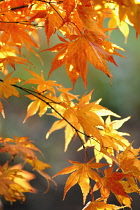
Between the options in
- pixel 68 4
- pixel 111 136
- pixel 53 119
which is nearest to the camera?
pixel 68 4

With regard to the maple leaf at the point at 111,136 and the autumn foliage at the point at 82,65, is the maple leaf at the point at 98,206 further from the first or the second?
the maple leaf at the point at 111,136

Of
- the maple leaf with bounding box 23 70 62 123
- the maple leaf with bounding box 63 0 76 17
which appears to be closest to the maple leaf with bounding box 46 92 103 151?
the maple leaf with bounding box 23 70 62 123

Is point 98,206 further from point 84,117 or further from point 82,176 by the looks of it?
point 84,117

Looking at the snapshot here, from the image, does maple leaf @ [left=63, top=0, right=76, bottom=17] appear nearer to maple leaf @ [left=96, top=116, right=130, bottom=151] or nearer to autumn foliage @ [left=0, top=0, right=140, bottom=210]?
autumn foliage @ [left=0, top=0, right=140, bottom=210]

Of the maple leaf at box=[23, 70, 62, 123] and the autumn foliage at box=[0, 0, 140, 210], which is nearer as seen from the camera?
the autumn foliage at box=[0, 0, 140, 210]

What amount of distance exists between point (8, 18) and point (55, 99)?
30 centimetres

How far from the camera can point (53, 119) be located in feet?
12.6

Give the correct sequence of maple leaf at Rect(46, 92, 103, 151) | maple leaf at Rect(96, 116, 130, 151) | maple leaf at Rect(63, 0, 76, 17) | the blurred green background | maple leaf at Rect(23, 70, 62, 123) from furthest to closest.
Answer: the blurred green background
maple leaf at Rect(23, 70, 62, 123)
maple leaf at Rect(96, 116, 130, 151)
maple leaf at Rect(46, 92, 103, 151)
maple leaf at Rect(63, 0, 76, 17)

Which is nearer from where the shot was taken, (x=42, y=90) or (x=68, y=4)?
(x=68, y=4)

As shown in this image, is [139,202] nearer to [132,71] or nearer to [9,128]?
[9,128]

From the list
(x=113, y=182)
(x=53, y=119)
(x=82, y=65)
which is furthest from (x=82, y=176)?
(x=53, y=119)

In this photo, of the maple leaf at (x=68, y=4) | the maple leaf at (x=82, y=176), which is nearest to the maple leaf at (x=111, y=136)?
the maple leaf at (x=82, y=176)

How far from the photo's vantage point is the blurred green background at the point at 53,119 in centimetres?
307

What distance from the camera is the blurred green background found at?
3.07 meters
